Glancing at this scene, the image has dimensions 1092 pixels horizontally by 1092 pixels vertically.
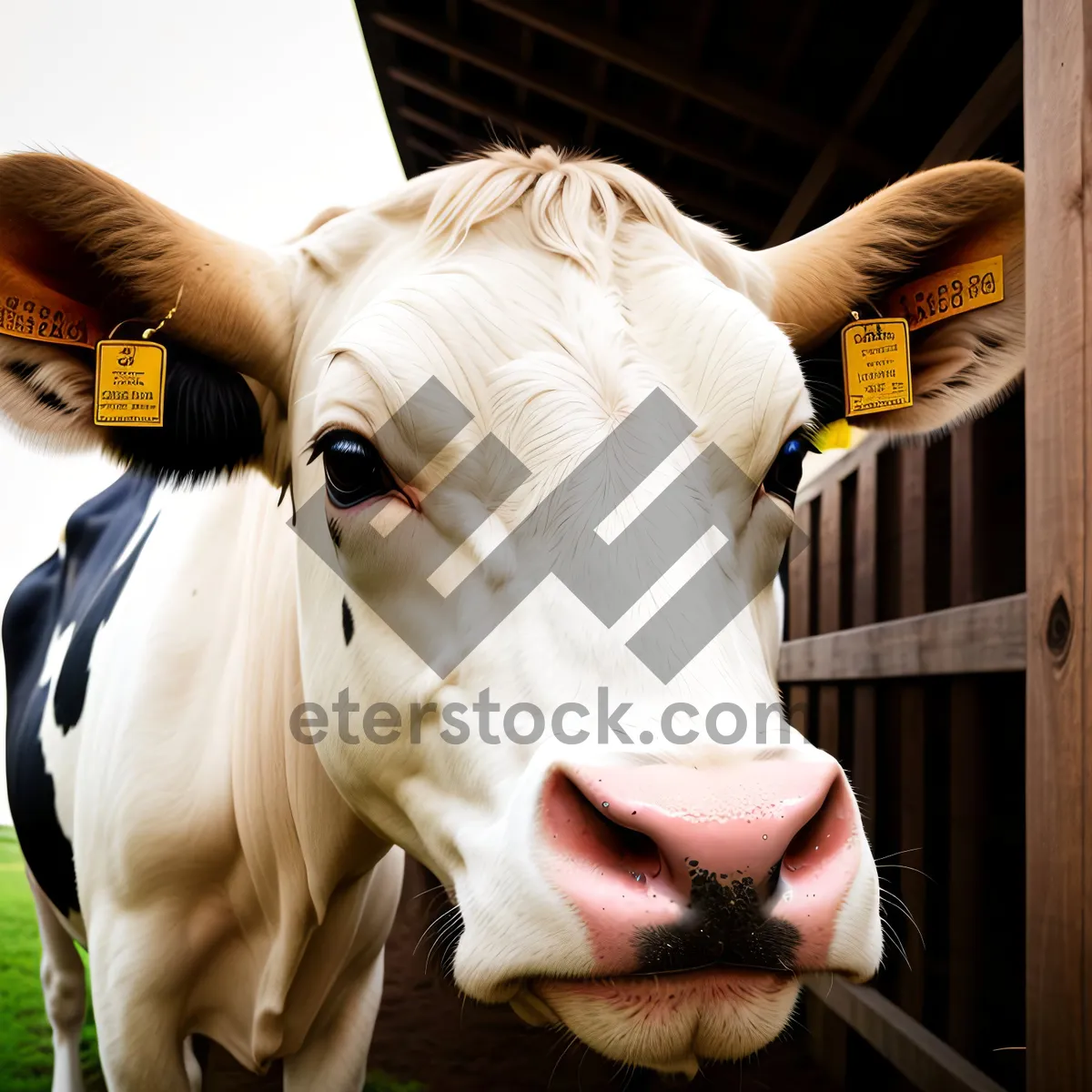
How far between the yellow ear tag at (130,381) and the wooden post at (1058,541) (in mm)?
1630

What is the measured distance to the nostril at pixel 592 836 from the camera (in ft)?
3.50

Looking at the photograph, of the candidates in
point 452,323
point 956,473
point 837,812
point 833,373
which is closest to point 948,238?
point 833,373

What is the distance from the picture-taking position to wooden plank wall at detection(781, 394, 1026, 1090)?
295cm

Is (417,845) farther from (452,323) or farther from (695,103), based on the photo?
(695,103)

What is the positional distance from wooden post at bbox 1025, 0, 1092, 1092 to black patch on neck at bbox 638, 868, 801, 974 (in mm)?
896

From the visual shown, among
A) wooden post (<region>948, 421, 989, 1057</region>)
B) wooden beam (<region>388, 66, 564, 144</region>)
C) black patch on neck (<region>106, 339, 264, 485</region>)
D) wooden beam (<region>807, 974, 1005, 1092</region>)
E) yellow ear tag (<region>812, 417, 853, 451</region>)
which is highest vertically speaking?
wooden beam (<region>388, 66, 564, 144</region>)

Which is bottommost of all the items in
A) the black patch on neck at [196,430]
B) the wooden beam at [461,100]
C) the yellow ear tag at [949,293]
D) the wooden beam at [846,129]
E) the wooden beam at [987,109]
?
the black patch on neck at [196,430]

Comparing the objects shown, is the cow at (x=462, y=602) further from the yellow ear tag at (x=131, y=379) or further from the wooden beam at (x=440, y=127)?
the wooden beam at (x=440, y=127)

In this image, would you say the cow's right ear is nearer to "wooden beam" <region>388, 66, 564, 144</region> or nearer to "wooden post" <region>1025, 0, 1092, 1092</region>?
"wooden post" <region>1025, 0, 1092, 1092</region>

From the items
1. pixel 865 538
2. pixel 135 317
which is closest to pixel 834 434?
pixel 865 538

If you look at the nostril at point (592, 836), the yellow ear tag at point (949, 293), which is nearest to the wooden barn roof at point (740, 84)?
the yellow ear tag at point (949, 293)

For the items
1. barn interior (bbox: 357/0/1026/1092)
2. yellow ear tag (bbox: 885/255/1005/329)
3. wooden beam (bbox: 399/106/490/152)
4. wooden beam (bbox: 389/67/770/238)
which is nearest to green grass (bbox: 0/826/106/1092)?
barn interior (bbox: 357/0/1026/1092)

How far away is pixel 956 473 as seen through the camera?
315cm

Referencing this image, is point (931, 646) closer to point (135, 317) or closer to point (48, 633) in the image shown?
point (135, 317)
